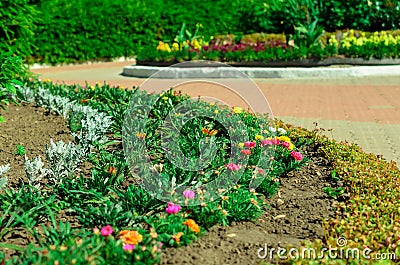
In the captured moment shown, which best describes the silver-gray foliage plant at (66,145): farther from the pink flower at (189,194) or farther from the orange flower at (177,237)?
the orange flower at (177,237)

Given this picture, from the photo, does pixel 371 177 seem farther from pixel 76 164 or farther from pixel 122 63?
pixel 122 63

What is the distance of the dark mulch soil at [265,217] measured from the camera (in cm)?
353

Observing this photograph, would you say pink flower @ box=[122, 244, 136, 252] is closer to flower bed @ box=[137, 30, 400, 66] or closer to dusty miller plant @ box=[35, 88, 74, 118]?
dusty miller plant @ box=[35, 88, 74, 118]

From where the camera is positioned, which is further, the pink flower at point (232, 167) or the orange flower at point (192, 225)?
the pink flower at point (232, 167)

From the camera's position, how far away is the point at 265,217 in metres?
4.21

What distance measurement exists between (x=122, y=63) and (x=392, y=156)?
473 inches

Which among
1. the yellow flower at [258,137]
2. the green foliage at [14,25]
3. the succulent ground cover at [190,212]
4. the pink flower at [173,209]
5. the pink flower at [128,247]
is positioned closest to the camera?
the pink flower at [128,247]

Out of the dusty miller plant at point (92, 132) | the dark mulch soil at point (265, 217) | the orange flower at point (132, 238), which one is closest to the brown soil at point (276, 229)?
the dark mulch soil at point (265, 217)

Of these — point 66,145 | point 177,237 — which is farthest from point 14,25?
point 177,237

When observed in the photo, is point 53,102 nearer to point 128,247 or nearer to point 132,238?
point 132,238

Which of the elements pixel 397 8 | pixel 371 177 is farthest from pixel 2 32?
pixel 397 8

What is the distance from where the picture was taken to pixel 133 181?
4.80 meters

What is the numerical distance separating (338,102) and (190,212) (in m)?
6.45

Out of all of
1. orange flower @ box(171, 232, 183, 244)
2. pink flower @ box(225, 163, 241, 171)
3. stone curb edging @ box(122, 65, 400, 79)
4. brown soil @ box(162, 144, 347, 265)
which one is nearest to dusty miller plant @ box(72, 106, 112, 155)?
pink flower @ box(225, 163, 241, 171)
